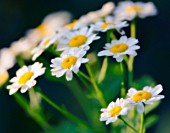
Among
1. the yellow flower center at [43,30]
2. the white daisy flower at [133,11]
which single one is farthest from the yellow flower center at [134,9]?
the yellow flower center at [43,30]

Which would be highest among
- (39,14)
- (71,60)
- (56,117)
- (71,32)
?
(39,14)

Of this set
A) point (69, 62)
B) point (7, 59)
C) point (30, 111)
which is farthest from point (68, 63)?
point (7, 59)

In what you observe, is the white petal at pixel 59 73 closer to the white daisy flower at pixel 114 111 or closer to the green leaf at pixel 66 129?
the white daisy flower at pixel 114 111

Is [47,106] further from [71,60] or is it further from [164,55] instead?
[71,60]

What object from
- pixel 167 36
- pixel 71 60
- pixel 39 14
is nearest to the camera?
pixel 71 60

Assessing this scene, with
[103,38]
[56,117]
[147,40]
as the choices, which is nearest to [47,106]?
[56,117]

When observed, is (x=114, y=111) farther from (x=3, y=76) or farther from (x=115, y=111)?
(x=3, y=76)

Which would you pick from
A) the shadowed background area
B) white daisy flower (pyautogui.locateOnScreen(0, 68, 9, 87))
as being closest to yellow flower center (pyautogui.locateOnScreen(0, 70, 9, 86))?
white daisy flower (pyautogui.locateOnScreen(0, 68, 9, 87))

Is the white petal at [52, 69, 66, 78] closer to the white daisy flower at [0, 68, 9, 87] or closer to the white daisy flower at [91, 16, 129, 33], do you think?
the white daisy flower at [91, 16, 129, 33]
